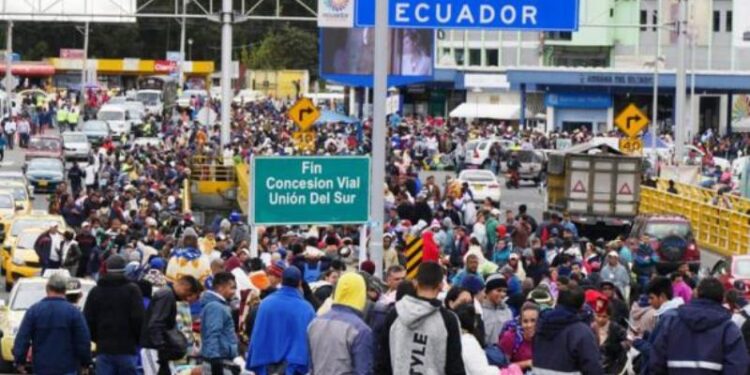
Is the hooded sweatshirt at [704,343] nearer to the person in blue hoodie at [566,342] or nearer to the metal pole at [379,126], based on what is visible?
the person in blue hoodie at [566,342]

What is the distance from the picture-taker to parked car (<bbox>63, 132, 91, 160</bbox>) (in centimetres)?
6262

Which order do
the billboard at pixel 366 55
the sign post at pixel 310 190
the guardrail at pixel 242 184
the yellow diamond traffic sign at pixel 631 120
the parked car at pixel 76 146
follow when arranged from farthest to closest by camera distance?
the parked car at pixel 76 146 < the billboard at pixel 366 55 < the yellow diamond traffic sign at pixel 631 120 < the guardrail at pixel 242 184 < the sign post at pixel 310 190

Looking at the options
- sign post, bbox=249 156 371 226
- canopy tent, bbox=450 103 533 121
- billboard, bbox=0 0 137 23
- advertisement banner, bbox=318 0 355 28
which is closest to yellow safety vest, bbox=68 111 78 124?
canopy tent, bbox=450 103 533 121

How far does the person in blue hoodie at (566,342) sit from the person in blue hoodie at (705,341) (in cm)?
44

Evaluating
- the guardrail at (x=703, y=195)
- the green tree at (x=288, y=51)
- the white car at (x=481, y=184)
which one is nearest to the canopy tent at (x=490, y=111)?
the green tree at (x=288, y=51)

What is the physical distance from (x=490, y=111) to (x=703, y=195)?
49.9 metres

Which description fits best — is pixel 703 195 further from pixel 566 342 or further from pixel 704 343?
pixel 704 343

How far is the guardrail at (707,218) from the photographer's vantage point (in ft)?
138

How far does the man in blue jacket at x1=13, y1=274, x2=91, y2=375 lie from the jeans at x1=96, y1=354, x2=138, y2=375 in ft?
1.34

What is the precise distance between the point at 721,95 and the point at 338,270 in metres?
75.0

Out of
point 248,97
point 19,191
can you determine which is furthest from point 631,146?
point 248,97

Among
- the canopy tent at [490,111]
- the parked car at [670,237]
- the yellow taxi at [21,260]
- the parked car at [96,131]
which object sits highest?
the canopy tent at [490,111]

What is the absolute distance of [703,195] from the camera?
4912cm

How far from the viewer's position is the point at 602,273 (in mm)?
25141
